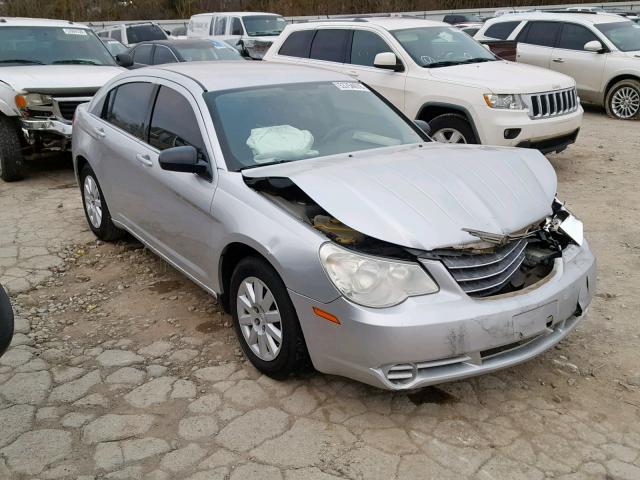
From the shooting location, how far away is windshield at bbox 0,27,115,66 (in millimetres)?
8203

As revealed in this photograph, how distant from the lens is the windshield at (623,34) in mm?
11172

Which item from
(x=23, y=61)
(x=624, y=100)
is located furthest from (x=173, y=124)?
(x=624, y=100)

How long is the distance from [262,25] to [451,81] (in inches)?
447

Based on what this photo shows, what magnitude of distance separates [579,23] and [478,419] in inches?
410

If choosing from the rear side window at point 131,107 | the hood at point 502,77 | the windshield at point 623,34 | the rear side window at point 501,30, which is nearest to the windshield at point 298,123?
the rear side window at point 131,107

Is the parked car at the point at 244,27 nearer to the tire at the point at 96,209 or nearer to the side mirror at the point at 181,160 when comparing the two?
the tire at the point at 96,209

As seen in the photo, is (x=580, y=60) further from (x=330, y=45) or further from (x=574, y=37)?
(x=330, y=45)

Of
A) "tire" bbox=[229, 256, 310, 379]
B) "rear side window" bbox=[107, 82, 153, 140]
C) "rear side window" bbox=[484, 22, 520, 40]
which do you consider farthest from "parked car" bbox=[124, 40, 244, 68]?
"tire" bbox=[229, 256, 310, 379]

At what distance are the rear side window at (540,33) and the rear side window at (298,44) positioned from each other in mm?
5212

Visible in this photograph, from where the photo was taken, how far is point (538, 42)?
1193 cm

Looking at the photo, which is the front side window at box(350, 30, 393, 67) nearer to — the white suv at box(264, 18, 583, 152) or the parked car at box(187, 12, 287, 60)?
the white suv at box(264, 18, 583, 152)

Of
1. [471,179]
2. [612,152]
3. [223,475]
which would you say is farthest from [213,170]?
[612,152]

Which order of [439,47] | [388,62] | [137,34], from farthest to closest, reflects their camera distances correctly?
[137,34] < [439,47] < [388,62]

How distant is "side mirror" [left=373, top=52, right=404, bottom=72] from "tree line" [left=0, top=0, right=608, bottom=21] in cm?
2696
